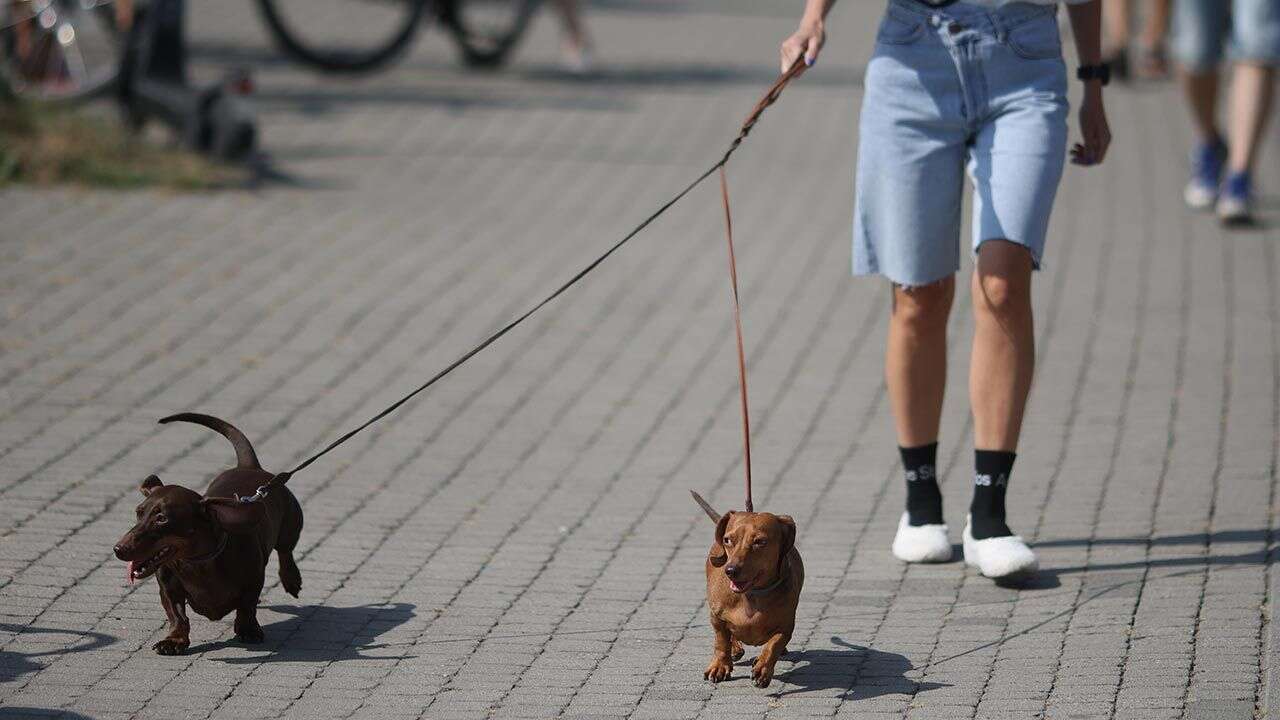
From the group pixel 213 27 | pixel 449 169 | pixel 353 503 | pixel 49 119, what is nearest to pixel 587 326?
pixel 353 503

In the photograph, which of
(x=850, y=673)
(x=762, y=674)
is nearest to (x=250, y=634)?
(x=762, y=674)

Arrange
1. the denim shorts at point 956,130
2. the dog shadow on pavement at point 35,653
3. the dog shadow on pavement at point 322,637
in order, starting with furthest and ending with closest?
the denim shorts at point 956,130
the dog shadow on pavement at point 322,637
the dog shadow on pavement at point 35,653

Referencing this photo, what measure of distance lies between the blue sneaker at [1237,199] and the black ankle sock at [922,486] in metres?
4.51

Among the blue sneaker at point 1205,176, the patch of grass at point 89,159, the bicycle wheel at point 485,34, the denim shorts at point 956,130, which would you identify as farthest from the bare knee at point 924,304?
the bicycle wheel at point 485,34

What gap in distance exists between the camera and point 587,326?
24.2 feet

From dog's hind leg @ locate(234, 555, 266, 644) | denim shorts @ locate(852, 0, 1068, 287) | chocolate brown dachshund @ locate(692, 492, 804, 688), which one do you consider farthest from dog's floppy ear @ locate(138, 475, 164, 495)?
denim shorts @ locate(852, 0, 1068, 287)

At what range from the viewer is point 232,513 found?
4082 millimetres

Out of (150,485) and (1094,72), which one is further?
(1094,72)

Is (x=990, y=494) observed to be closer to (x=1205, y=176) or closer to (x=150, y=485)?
(x=150, y=485)

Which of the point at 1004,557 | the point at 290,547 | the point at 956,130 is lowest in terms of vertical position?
the point at 1004,557

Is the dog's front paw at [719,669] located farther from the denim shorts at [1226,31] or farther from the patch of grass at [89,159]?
the patch of grass at [89,159]

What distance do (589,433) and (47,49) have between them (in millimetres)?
5961

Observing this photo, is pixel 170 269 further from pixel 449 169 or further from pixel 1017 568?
pixel 1017 568

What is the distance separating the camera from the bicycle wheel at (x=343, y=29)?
11.9 metres
